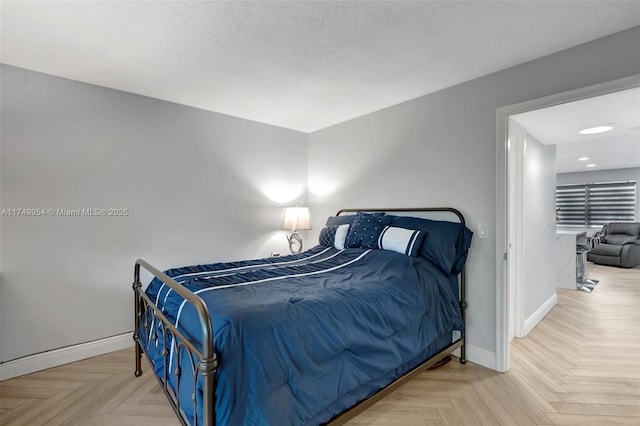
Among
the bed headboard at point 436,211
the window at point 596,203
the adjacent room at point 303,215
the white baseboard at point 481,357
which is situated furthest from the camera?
the window at point 596,203

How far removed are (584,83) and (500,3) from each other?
0.92m

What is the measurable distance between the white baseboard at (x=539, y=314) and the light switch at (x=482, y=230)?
1355mm

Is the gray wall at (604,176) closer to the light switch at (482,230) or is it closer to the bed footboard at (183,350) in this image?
the light switch at (482,230)

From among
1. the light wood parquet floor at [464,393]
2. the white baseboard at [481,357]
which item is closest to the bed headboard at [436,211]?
the white baseboard at [481,357]

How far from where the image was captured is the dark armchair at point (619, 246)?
6168mm

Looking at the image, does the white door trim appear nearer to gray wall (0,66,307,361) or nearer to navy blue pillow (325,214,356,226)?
navy blue pillow (325,214,356,226)

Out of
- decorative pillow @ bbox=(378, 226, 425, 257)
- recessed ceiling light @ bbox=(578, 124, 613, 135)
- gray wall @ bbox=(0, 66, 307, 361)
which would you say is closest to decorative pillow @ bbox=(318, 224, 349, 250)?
decorative pillow @ bbox=(378, 226, 425, 257)

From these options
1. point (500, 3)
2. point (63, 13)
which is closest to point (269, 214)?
point (63, 13)

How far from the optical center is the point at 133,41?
203 centimetres

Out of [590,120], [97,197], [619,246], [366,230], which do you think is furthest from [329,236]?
[619,246]

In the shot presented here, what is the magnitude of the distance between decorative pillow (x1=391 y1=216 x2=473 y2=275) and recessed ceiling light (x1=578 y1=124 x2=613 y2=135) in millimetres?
2000

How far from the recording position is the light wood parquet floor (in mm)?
1855

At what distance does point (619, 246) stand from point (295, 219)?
23.4ft

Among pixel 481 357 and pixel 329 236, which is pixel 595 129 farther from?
pixel 329 236
